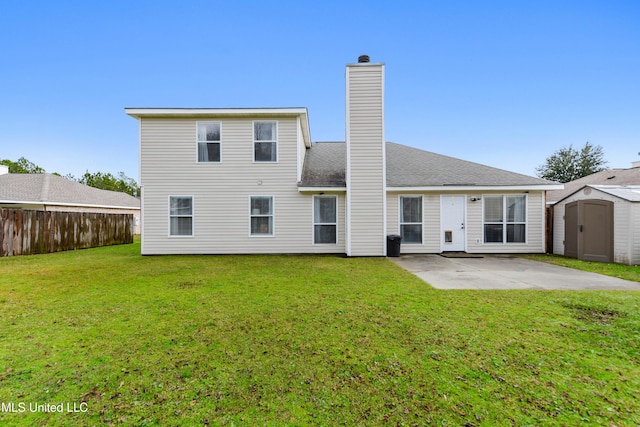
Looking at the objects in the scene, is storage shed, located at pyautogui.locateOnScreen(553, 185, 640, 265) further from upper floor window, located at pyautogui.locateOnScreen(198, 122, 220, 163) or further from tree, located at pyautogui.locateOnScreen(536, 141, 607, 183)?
tree, located at pyautogui.locateOnScreen(536, 141, 607, 183)

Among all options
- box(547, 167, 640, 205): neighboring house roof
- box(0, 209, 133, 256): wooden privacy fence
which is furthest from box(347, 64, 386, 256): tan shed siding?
box(0, 209, 133, 256): wooden privacy fence

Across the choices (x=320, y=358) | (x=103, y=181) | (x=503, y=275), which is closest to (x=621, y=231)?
(x=503, y=275)

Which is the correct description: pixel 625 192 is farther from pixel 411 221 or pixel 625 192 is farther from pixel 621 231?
pixel 411 221

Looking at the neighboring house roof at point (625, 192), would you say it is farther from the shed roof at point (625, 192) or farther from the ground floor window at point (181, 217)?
the ground floor window at point (181, 217)

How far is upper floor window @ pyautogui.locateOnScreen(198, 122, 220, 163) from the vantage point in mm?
11117

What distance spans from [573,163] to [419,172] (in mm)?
34460

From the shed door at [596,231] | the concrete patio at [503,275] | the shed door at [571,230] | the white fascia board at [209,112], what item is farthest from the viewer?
the white fascia board at [209,112]

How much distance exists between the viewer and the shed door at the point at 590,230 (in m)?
8.63

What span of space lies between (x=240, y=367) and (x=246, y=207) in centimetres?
894

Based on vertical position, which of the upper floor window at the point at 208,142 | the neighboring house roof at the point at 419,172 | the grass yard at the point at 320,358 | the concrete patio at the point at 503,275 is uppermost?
the upper floor window at the point at 208,142

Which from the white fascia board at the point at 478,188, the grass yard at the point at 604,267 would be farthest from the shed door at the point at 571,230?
the white fascia board at the point at 478,188

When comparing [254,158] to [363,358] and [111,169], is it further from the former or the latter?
[111,169]

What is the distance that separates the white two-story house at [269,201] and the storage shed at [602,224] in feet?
3.32

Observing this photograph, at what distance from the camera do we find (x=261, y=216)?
11.2 meters
